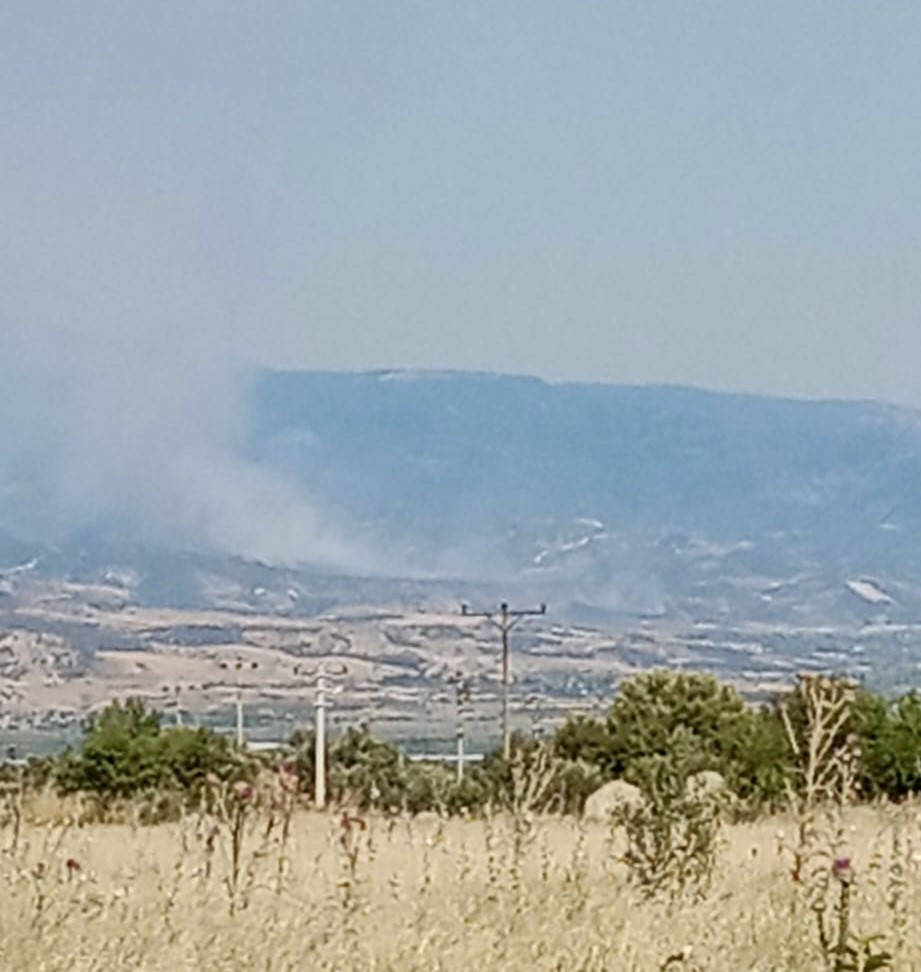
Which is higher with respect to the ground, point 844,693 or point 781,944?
point 844,693

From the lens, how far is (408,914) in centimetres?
1024

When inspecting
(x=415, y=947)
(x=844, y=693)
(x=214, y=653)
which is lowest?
(x=415, y=947)

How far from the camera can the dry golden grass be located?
8.86 m

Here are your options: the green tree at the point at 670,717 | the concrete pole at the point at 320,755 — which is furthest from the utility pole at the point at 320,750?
the green tree at the point at 670,717

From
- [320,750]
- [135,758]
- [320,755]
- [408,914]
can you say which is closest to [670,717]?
[320,750]

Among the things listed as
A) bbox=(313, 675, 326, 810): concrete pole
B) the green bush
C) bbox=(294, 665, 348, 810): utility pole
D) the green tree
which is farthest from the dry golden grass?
the green tree

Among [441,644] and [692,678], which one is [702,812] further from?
[441,644]

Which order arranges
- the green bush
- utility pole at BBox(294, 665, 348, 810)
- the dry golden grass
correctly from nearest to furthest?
the dry golden grass < utility pole at BBox(294, 665, 348, 810) < the green bush

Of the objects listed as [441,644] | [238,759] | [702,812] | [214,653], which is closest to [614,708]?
[238,759]

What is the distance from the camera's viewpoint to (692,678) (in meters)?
35.8

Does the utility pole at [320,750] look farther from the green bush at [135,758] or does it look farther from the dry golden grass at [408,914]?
the dry golden grass at [408,914]

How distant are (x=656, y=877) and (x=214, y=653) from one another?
6113 inches

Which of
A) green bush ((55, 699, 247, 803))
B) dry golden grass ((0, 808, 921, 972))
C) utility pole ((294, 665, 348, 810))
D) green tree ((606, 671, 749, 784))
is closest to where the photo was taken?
dry golden grass ((0, 808, 921, 972))

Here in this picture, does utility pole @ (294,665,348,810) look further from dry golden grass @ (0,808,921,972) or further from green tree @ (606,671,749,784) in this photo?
dry golden grass @ (0,808,921,972)
